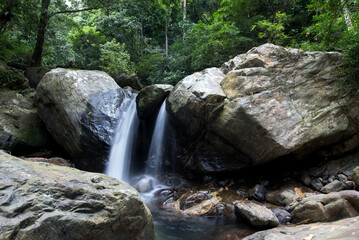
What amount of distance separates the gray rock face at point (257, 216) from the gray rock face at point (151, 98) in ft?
18.4

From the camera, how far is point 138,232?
117 inches

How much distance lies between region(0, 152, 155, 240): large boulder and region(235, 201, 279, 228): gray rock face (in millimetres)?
2979

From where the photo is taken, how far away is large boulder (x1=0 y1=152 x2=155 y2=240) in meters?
2.14

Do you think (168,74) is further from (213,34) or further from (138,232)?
(138,232)

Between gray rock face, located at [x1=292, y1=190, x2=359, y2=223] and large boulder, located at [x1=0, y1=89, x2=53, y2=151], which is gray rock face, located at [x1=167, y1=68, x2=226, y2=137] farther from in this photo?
large boulder, located at [x1=0, y1=89, x2=53, y2=151]

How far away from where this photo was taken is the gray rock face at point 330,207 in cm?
458

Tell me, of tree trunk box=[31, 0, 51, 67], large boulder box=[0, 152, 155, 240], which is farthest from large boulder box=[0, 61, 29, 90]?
large boulder box=[0, 152, 155, 240]

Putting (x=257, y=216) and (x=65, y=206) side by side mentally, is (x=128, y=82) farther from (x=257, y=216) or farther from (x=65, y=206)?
(x=65, y=206)

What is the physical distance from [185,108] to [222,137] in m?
1.72

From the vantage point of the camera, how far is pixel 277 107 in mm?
6836

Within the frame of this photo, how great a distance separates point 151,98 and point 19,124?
18.4ft

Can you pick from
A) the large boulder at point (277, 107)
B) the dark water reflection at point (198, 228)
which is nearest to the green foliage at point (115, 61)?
the large boulder at point (277, 107)

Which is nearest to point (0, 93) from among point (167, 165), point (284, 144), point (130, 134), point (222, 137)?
point (130, 134)

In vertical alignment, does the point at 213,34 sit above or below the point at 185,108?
above
